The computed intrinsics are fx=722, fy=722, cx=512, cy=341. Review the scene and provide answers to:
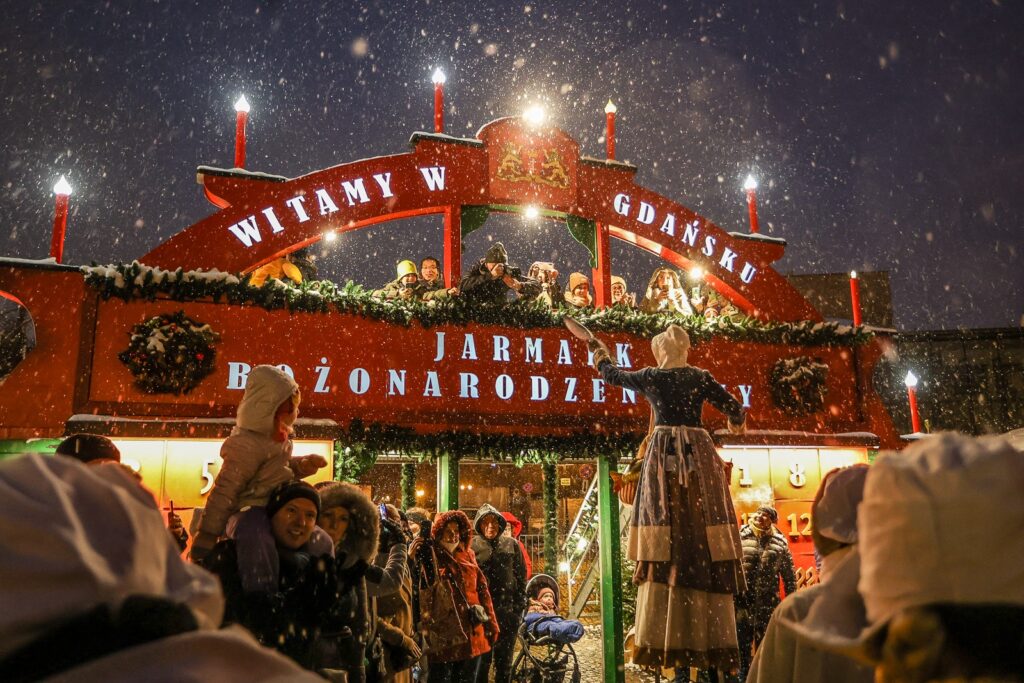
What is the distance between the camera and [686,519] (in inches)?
159

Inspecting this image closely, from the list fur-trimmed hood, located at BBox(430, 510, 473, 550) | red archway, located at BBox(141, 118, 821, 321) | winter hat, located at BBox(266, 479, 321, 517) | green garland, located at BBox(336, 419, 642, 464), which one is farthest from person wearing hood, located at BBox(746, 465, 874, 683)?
red archway, located at BBox(141, 118, 821, 321)

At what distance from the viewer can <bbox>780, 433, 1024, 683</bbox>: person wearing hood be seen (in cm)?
106

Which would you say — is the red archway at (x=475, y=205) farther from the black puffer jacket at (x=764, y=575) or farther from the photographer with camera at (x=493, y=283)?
the black puffer jacket at (x=764, y=575)

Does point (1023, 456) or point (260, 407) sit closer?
point (1023, 456)

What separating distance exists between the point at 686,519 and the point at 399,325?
4650 mm

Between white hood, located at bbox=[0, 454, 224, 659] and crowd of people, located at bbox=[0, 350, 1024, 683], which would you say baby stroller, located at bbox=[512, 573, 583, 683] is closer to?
crowd of people, located at bbox=[0, 350, 1024, 683]

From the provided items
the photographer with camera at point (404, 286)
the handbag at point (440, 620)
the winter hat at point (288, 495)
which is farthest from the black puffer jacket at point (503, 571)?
the winter hat at point (288, 495)

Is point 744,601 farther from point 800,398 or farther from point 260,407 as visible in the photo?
point 260,407

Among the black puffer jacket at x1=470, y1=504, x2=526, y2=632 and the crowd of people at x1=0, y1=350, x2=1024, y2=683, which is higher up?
the crowd of people at x1=0, y1=350, x2=1024, y2=683

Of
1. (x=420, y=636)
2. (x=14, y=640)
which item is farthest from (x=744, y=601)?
(x=14, y=640)

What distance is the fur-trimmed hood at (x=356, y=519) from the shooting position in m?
4.09

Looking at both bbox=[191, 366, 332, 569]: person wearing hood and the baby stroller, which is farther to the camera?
the baby stroller

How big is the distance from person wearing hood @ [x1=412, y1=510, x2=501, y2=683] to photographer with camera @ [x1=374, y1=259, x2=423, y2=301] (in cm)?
270

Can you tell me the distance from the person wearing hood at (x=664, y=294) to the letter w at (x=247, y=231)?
5.10 m
